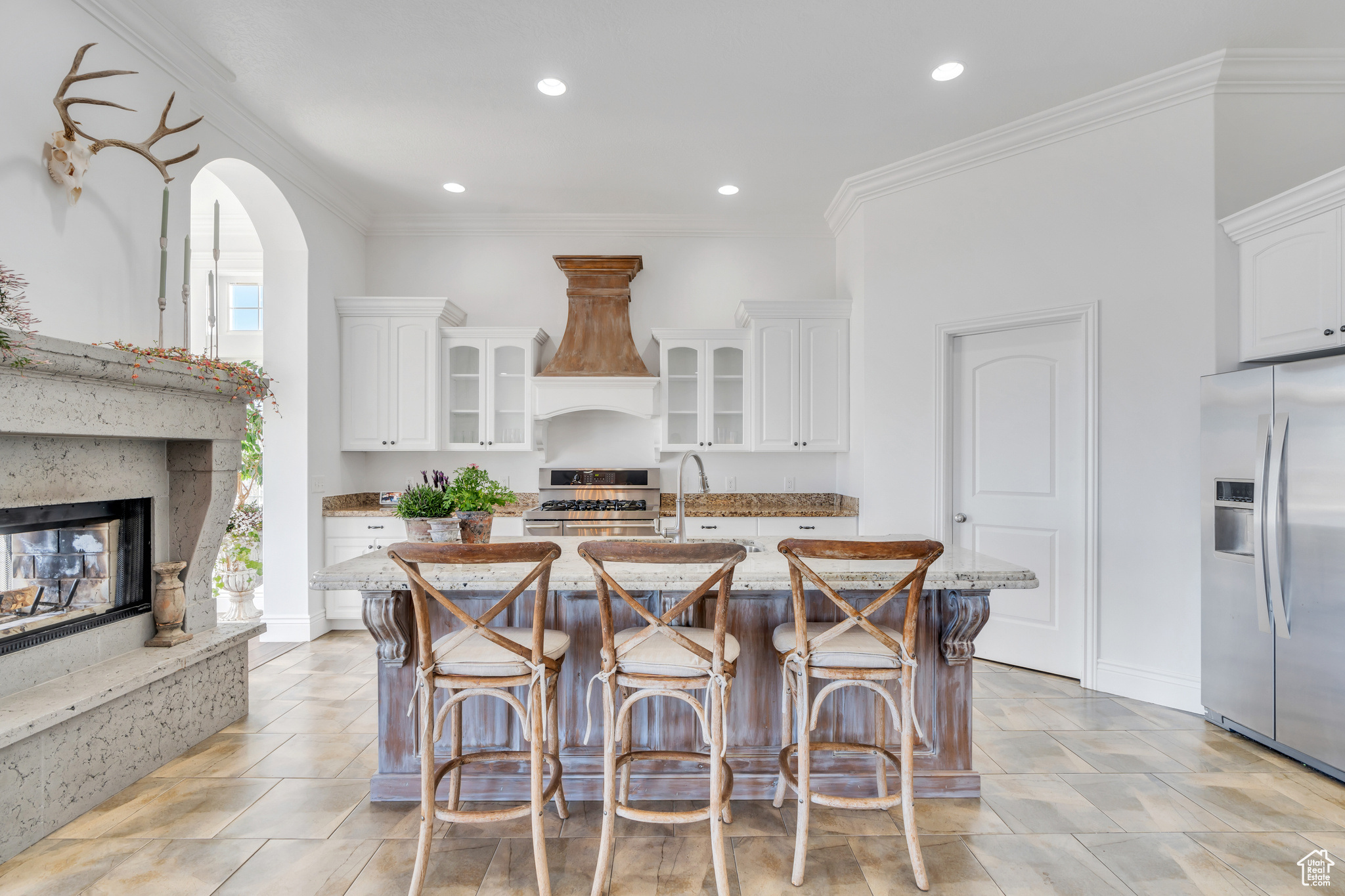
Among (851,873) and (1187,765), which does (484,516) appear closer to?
(851,873)

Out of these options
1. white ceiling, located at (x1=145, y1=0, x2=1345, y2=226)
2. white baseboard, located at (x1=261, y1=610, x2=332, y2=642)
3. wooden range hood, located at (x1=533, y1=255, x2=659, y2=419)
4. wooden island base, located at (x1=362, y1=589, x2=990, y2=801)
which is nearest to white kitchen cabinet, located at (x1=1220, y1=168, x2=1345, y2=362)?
white ceiling, located at (x1=145, y1=0, x2=1345, y2=226)

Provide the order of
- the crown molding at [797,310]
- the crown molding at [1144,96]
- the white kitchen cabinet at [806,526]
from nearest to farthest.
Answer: the crown molding at [1144,96] < the white kitchen cabinet at [806,526] < the crown molding at [797,310]

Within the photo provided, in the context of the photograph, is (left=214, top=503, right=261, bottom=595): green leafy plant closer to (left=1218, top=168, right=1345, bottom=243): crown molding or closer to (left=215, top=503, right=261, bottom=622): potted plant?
(left=215, top=503, right=261, bottom=622): potted plant

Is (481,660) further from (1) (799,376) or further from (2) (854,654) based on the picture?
(1) (799,376)

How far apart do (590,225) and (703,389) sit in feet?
5.11

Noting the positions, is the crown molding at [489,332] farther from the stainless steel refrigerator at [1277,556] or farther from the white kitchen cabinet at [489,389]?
the stainless steel refrigerator at [1277,556]

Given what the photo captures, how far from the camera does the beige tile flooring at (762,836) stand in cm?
188

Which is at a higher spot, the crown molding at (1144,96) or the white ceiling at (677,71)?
the white ceiling at (677,71)

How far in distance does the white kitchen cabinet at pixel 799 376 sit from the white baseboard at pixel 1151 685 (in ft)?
6.61

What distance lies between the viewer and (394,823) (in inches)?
86.0

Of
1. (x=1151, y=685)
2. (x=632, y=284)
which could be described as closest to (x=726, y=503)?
(x=632, y=284)

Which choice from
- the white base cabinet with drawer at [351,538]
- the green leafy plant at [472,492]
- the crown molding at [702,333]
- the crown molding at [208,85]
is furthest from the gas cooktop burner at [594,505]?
the crown molding at [208,85]

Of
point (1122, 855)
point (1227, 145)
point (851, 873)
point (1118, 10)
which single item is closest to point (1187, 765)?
point (1122, 855)

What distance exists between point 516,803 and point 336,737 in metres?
1.05
